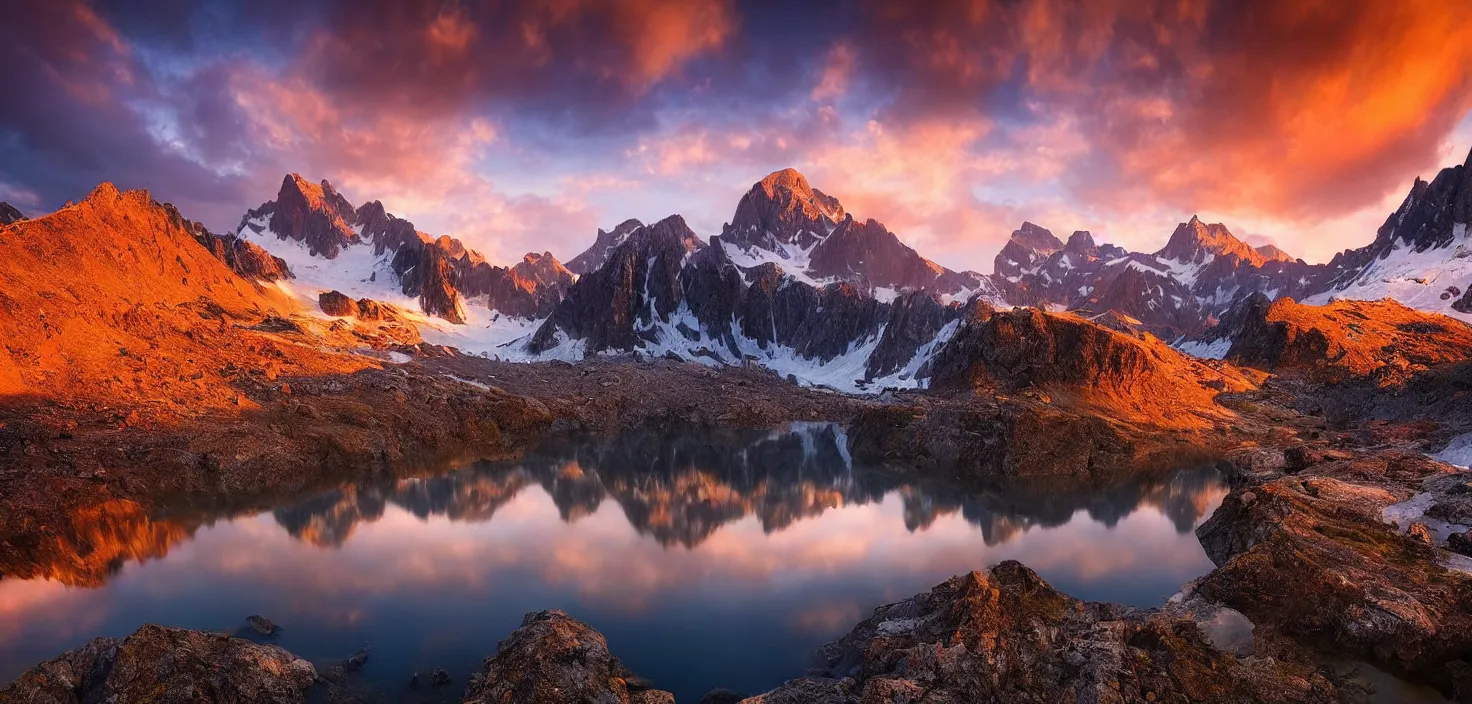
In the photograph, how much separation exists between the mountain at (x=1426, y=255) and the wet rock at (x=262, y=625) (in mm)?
186144

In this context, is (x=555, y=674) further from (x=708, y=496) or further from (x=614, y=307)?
(x=614, y=307)

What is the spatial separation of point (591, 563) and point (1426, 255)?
702ft

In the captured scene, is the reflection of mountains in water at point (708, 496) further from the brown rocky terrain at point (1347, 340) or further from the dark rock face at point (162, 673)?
the brown rocky terrain at point (1347, 340)

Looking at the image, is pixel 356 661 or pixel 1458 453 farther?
pixel 1458 453

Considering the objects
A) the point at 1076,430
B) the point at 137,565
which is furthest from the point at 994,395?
the point at 137,565

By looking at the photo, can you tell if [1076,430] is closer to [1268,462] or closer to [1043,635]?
[1268,462]

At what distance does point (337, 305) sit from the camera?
6476 inches

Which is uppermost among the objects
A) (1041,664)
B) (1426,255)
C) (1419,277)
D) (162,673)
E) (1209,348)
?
(1426,255)

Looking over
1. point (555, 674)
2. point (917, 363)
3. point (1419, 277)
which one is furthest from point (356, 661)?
point (1419, 277)

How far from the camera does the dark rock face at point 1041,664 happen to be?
15445 mm

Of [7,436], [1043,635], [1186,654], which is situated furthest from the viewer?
[7,436]

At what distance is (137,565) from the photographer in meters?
30.3

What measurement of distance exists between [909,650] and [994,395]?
68398 mm

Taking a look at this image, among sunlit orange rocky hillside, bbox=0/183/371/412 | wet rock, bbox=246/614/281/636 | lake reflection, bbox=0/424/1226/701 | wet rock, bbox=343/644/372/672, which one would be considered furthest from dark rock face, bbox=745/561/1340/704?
sunlit orange rocky hillside, bbox=0/183/371/412
